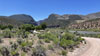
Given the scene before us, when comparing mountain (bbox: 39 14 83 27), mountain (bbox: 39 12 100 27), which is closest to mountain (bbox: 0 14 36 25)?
mountain (bbox: 39 14 83 27)

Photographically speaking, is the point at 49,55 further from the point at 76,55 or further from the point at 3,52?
the point at 3,52

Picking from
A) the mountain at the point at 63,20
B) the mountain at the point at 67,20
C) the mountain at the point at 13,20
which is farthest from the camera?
the mountain at the point at 63,20

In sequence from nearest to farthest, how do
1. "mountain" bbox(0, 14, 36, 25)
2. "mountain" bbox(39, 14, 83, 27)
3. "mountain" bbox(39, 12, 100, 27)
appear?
"mountain" bbox(0, 14, 36, 25)
"mountain" bbox(39, 12, 100, 27)
"mountain" bbox(39, 14, 83, 27)

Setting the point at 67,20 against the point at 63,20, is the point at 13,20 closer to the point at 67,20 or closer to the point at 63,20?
the point at 63,20

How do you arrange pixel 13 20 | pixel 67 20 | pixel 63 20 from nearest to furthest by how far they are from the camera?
1. pixel 13 20
2. pixel 63 20
3. pixel 67 20

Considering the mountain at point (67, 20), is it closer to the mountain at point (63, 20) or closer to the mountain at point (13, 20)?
the mountain at point (63, 20)

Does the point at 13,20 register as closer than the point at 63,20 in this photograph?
Yes

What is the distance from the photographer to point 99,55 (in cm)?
1117

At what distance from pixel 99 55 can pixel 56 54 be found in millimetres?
4870

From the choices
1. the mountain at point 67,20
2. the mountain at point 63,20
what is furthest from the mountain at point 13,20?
the mountain at point 67,20

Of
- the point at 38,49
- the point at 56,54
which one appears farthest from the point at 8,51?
the point at 56,54

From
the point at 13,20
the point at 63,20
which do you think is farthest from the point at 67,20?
the point at 13,20

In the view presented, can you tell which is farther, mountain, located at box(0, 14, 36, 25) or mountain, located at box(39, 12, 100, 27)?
mountain, located at box(39, 12, 100, 27)

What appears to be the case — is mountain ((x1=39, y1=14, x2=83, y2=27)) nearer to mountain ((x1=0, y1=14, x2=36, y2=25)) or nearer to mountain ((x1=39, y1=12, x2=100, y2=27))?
mountain ((x1=39, y1=12, x2=100, y2=27))
